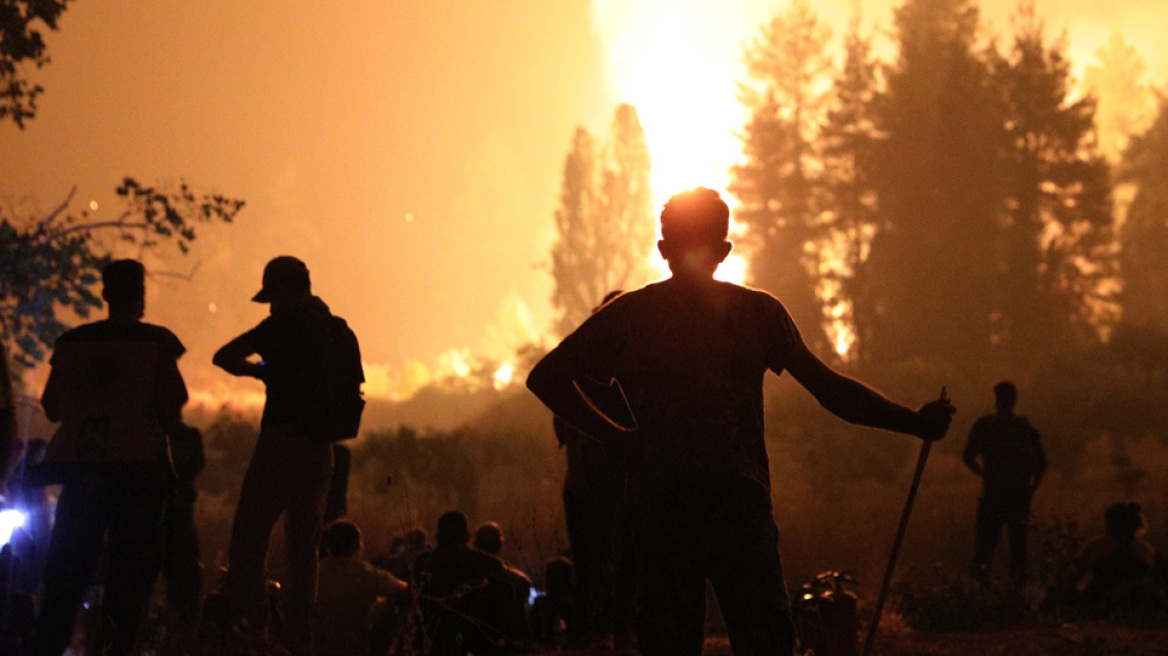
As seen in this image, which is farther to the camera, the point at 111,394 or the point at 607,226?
the point at 607,226

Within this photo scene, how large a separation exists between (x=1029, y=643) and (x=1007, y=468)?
3.03 meters

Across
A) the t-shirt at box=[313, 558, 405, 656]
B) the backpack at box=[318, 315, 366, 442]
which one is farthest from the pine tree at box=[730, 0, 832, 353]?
the backpack at box=[318, 315, 366, 442]

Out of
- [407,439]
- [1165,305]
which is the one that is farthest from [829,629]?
[1165,305]

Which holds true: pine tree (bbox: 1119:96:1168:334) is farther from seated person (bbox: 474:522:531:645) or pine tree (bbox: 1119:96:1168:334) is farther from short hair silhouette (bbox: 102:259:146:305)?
short hair silhouette (bbox: 102:259:146:305)

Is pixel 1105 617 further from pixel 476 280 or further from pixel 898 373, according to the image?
pixel 476 280

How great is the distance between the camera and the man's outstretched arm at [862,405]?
350 cm

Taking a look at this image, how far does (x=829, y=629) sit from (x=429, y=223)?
541 ft

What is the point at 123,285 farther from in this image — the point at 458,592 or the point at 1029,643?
the point at 1029,643

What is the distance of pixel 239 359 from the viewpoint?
5.55 metres

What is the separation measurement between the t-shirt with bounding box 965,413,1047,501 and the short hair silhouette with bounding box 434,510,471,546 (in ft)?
18.8

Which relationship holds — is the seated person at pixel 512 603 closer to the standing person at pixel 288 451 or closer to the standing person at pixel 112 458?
the standing person at pixel 288 451

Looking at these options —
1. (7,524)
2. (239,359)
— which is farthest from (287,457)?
(7,524)

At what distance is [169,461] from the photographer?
5363mm

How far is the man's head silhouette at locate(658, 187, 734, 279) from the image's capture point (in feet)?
Answer: 11.7
